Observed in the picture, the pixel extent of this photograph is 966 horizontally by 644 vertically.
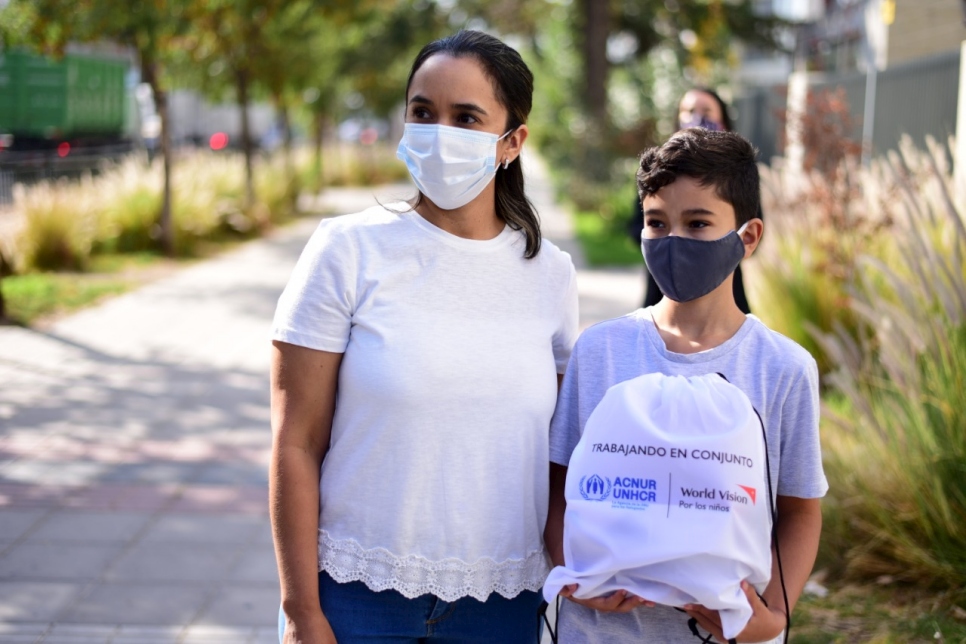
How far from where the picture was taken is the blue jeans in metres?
2.10

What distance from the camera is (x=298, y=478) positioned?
208 centimetres

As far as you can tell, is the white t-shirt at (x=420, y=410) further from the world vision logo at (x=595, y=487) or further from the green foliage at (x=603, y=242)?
the green foliage at (x=603, y=242)

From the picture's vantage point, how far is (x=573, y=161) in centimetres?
2203

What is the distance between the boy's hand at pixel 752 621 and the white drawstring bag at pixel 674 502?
0.08 ft

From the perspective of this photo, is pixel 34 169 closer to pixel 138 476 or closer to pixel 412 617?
pixel 138 476

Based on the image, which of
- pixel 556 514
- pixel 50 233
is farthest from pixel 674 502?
pixel 50 233

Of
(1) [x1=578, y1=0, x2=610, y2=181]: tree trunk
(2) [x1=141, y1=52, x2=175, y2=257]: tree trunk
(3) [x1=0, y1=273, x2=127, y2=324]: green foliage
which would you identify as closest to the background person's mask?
(3) [x1=0, y1=273, x2=127, y2=324]: green foliage

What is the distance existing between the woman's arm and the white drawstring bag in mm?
468

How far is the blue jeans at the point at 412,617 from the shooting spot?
2.10 metres

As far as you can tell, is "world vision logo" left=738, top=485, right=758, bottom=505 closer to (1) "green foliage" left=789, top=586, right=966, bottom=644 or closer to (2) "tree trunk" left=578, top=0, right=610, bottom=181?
(1) "green foliage" left=789, top=586, right=966, bottom=644

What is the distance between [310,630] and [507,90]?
1133 millimetres

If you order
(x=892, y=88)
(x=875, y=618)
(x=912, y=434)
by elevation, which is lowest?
(x=875, y=618)

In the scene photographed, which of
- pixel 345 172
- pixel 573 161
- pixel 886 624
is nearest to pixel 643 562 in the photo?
pixel 886 624

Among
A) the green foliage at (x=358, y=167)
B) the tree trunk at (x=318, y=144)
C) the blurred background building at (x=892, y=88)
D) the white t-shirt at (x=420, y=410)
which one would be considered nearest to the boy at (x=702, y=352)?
the white t-shirt at (x=420, y=410)
